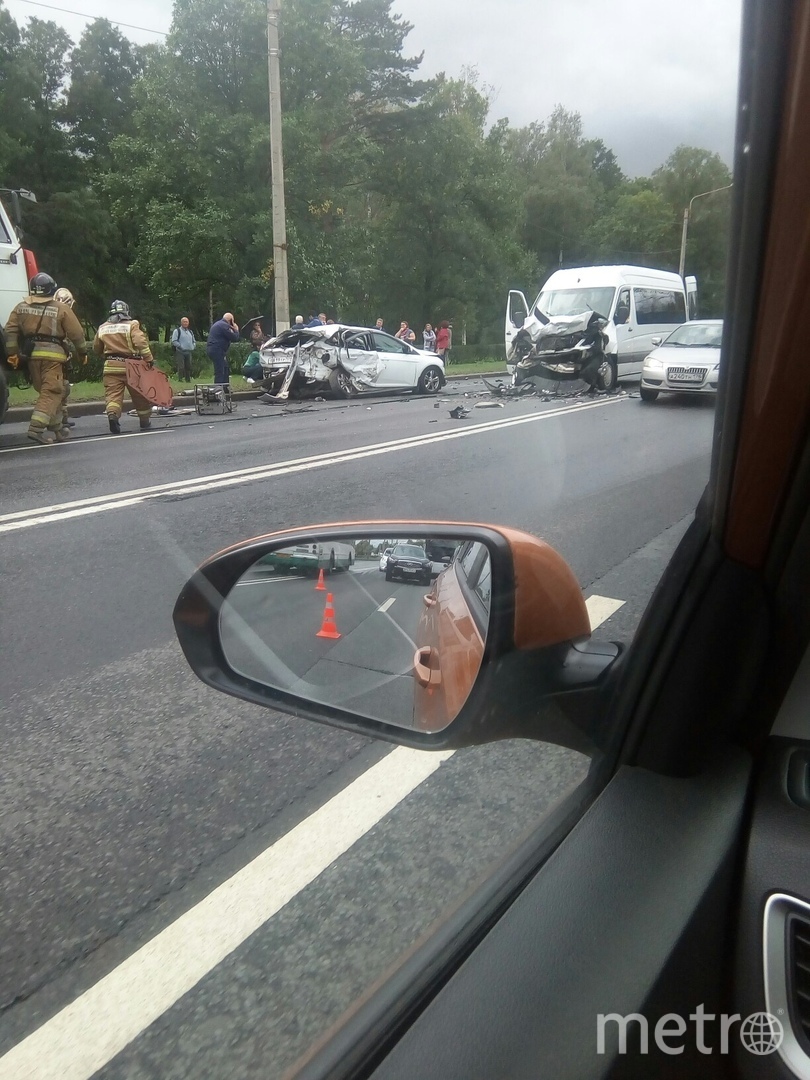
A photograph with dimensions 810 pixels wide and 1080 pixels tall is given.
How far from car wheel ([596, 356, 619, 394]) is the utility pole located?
2.51 meters

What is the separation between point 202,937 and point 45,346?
420 inches

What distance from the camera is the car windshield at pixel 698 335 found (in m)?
1.18

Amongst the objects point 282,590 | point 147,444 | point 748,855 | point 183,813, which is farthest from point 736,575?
point 147,444

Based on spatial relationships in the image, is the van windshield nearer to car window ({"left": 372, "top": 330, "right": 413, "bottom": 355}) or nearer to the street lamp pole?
the street lamp pole

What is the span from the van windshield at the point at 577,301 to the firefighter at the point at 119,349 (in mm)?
10473

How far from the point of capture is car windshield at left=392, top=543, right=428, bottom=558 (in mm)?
1615

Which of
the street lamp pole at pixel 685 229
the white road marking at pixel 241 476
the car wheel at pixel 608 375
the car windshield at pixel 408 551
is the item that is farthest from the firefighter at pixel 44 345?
the street lamp pole at pixel 685 229

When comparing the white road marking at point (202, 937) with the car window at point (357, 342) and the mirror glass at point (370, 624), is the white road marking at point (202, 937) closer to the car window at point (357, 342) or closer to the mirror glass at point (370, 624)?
the mirror glass at point (370, 624)

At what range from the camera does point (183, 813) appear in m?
2.29

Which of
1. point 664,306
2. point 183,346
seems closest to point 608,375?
point 664,306

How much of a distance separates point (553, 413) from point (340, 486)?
1.70 meters

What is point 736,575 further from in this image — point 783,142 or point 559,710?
point 783,142

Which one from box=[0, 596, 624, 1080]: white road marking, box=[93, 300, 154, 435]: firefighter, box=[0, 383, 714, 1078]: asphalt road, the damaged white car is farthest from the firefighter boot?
box=[0, 596, 624, 1080]: white road marking

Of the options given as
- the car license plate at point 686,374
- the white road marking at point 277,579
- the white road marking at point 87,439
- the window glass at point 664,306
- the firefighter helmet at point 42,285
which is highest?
the firefighter helmet at point 42,285
